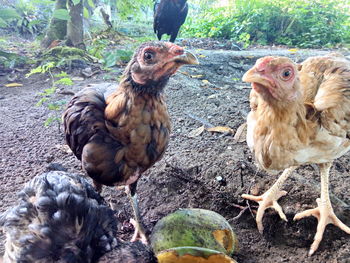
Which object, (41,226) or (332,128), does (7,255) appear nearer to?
(41,226)

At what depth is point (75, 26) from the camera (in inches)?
210

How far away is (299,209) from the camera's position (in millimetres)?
2252

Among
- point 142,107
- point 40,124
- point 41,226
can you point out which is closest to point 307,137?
point 142,107

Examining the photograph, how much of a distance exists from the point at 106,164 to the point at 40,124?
195 centimetres

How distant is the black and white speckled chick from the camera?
1.43 m

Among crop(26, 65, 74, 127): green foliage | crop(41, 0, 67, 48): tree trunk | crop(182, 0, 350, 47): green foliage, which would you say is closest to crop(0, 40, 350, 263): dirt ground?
crop(26, 65, 74, 127): green foliage

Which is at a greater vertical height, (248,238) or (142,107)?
(142,107)

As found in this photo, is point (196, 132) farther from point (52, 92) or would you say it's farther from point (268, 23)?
point (268, 23)

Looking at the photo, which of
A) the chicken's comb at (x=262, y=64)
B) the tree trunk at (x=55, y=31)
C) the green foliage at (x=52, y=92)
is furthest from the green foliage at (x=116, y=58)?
the chicken's comb at (x=262, y=64)

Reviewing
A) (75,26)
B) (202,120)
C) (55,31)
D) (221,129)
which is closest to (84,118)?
(221,129)

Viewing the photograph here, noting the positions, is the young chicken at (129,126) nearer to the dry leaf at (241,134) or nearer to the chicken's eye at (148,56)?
the chicken's eye at (148,56)

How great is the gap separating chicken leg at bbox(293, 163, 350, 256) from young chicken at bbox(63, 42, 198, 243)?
46.8 inches

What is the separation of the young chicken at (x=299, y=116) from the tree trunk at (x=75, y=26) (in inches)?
173

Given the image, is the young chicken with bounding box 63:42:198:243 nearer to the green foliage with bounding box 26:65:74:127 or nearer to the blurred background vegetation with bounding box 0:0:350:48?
the green foliage with bounding box 26:65:74:127
